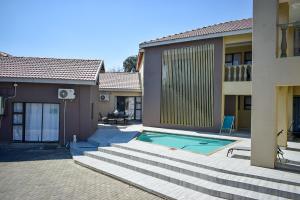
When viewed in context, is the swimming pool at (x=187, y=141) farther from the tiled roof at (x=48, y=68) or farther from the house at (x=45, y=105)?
the tiled roof at (x=48, y=68)

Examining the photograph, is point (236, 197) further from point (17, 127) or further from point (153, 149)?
point (17, 127)

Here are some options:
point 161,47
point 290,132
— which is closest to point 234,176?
point 290,132

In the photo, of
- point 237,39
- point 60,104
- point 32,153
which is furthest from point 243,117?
point 32,153

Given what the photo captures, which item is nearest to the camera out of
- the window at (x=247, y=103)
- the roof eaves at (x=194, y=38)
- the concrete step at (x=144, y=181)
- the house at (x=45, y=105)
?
the concrete step at (x=144, y=181)

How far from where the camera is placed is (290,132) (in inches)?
611

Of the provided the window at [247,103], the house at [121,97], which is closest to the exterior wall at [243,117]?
the window at [247,103]

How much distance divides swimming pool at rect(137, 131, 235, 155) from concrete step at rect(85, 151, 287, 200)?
2.63 meters

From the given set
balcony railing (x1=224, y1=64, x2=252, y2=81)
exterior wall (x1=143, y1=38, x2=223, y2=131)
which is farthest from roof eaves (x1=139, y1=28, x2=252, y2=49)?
balcony railing (x1=224, y1=64, x2=252, y2=81)

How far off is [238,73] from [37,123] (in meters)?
11.7

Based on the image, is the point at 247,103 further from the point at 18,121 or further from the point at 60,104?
the point at 18,121

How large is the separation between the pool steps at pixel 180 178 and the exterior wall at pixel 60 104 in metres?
4.13

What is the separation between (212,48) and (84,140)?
9.12 meters

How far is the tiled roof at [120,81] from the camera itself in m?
27.5

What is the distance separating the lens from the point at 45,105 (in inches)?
688
